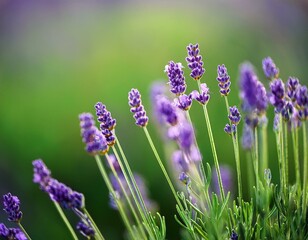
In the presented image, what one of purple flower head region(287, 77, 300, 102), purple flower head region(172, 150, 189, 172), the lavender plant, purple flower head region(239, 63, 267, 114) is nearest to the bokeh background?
purple flower head region(172, 150, 189, 172)

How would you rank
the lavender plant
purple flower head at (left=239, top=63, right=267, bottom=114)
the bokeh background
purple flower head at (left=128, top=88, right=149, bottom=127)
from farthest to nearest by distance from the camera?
1. the bokeh background
2. purple flower head at (left=128, top=88, right=149, bottom=127)
3. the lavender plant
4. purple flower head at (left=239, top=63, right=267, bottom=114)

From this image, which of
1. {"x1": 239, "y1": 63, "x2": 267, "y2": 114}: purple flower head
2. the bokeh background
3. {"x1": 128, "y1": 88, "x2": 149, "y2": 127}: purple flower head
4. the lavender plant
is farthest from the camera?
the bokeh background

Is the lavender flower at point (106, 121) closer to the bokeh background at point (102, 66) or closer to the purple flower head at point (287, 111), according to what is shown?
the purple flower head at point (287, 111)

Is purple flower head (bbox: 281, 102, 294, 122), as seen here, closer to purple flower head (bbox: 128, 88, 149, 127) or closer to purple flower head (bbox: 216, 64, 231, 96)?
purple flower head (bbox: 216, 64, 231, 96)

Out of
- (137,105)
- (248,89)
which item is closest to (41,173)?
(137,105)

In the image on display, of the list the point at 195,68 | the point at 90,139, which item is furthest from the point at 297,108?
the point at 90,139

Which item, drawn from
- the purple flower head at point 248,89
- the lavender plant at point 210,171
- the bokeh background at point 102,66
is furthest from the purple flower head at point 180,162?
the bokeh background at point 102,66

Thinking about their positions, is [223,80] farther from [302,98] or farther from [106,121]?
[106,121]
